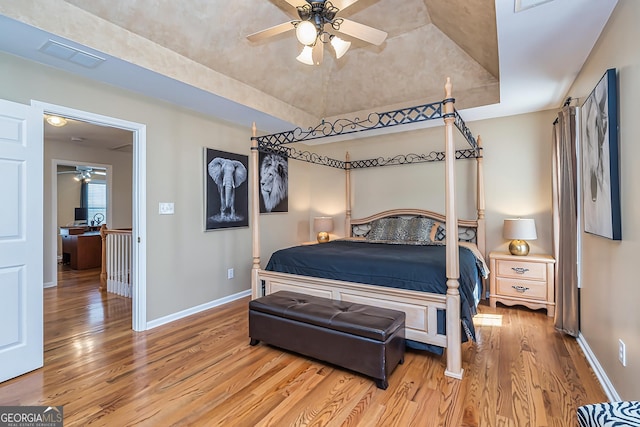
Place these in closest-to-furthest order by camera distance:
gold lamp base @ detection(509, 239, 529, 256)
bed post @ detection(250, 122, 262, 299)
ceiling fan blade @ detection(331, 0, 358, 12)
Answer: ceiling fan blade @ detection(331, 0, 358, 12) → bed post @ detection(250, 122, 262, 299) → gold lamp base @ detection(509, 239, 529, 256)

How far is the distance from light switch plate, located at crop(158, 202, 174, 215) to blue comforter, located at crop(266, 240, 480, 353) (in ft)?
4.29

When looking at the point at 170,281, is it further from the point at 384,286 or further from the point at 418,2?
the point at 418,2

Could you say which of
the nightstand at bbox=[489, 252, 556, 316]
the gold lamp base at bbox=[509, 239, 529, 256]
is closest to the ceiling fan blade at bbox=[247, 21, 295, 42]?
the nightstand at bbox=[489, 252, 556, 316]

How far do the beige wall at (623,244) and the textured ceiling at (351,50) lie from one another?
0.92 m

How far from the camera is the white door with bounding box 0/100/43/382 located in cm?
226

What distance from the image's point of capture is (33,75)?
2.50 meters

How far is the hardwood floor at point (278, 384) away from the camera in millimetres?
1869

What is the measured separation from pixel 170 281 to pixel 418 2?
407 cm

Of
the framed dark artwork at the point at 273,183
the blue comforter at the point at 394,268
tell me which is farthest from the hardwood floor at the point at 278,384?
the framed dark artwork at the point at 273,183

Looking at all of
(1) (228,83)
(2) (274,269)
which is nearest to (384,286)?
(2) (274,269)

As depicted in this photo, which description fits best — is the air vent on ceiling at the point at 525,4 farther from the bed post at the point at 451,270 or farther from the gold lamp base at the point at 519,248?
the gold lamp base at the point at 519,248

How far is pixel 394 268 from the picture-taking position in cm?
269

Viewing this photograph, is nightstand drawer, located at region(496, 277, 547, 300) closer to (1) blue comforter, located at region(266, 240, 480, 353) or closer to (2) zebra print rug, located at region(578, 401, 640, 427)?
(1) blue comforter, located at region(266, 240, 480, 353)

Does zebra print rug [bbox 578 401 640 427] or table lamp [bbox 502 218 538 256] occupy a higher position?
A: table lamp [bbox 502 218 538 256]
